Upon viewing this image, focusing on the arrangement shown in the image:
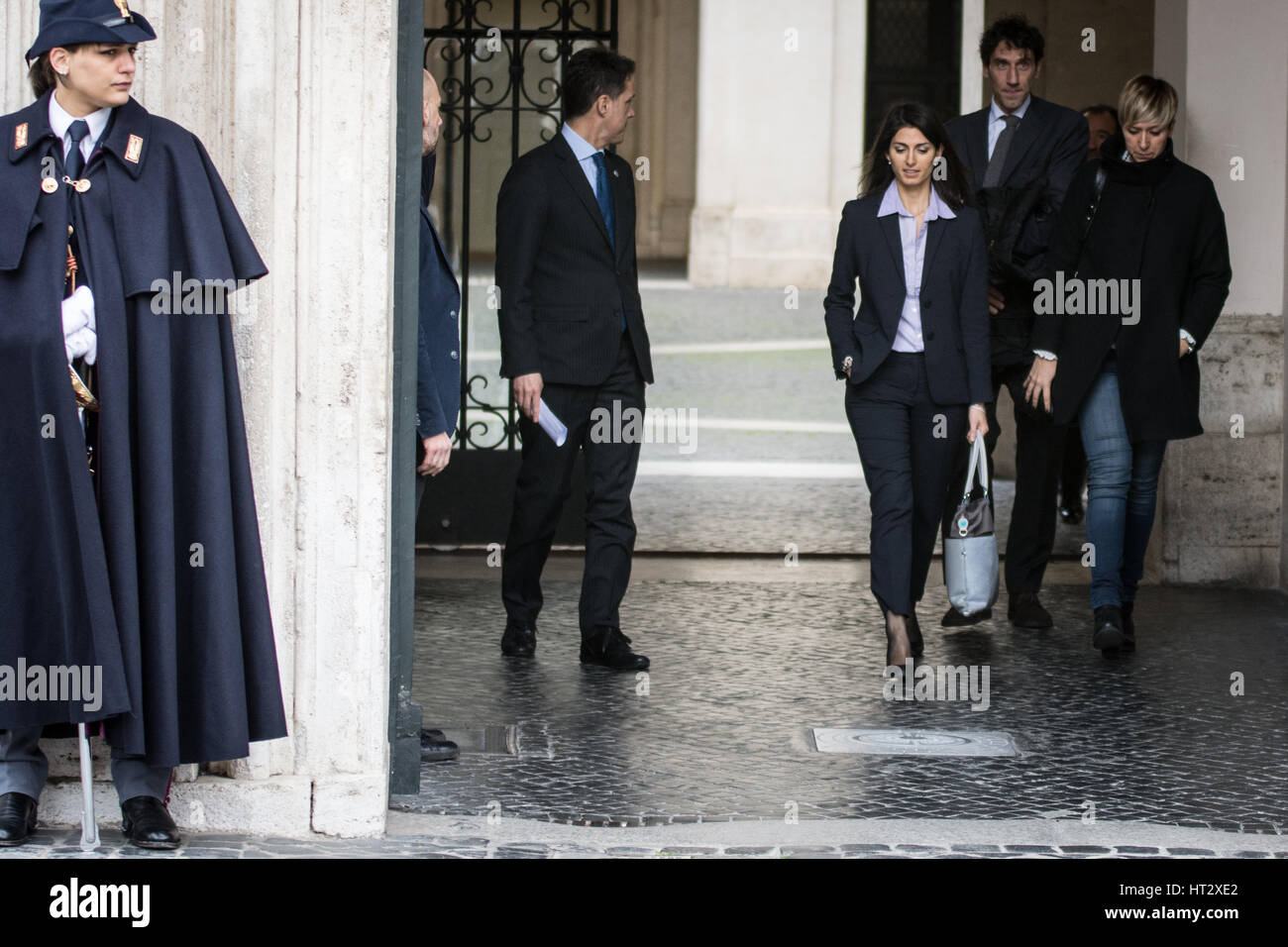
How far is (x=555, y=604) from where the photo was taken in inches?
340

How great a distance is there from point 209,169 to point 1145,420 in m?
3.88

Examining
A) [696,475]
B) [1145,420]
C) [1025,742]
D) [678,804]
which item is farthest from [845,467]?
[678,804]

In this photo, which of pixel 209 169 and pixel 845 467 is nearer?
pixel 209 169

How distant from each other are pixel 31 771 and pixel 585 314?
9.58 ft

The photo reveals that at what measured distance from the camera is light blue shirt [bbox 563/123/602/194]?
7.45 m

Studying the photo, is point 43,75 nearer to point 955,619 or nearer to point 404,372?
point 404,372

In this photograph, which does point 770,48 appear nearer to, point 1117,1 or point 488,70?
point 488,70

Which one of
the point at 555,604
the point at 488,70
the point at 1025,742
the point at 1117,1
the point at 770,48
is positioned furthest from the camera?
the point at 770,48

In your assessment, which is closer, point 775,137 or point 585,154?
point 585,154

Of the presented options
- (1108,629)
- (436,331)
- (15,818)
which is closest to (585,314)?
(436,331)

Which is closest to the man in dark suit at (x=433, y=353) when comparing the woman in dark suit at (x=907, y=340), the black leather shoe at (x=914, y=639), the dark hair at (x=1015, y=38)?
the woman in dark suit at (x=907, y=340)

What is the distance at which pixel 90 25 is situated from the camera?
15.6ft

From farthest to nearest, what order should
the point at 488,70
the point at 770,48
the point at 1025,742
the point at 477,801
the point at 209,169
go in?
the point at 770,48 < the point at 488,70 < the point at 1025,742 < the point at 477,801 < the point at 209,169

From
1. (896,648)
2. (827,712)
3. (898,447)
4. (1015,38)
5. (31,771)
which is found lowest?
(827,712)
